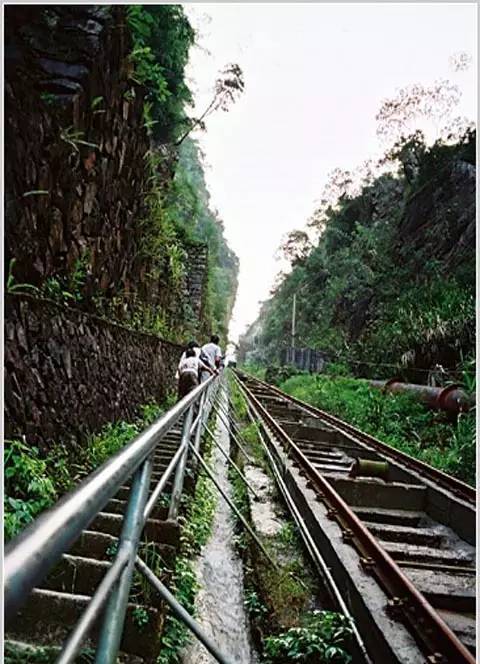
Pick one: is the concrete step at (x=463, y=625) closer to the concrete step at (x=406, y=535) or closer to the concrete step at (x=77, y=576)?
the concrete step at (x=406, y=535)

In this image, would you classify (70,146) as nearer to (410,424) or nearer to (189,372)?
(189,372)

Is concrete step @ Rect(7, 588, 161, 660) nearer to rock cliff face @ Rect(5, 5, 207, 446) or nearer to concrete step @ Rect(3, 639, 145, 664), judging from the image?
concrete step @ Rect(3, 639, 145, 664)

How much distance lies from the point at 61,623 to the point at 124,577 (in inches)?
55.9

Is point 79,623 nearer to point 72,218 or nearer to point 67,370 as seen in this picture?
point 67,370

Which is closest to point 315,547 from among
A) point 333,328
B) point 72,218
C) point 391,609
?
point 391,609

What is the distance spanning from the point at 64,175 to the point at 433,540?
489 cm

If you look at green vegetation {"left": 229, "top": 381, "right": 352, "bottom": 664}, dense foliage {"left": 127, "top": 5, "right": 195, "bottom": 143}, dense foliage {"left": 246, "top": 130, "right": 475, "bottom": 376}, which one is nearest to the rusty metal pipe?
dense foliage {"left": 246, "top": 130, "right": 475, "bottom": 376}

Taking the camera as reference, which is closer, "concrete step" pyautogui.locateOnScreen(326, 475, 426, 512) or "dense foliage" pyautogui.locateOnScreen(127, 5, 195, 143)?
"concrete step" pyautogui.locateOnScreen(326, 475, 426, 512)

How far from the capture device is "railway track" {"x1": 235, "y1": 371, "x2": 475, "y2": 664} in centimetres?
265

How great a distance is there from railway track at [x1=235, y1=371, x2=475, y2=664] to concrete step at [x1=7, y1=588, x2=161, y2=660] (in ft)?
3.57

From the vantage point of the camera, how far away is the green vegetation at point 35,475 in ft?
11.4

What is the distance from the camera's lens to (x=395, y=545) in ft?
13.6

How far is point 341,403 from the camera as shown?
13.2 meters

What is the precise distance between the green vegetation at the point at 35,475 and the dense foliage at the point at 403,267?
28.6 ft
